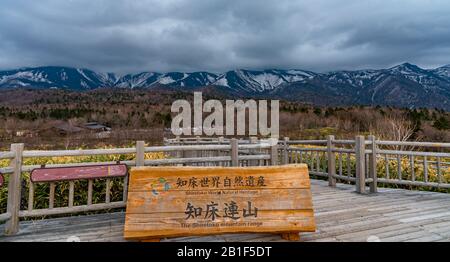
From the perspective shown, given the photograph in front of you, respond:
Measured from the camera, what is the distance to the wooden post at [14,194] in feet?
15.2

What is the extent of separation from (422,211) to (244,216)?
11.4 feet

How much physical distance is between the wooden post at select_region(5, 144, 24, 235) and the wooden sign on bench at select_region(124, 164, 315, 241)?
1.83m

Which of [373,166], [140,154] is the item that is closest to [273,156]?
[140,154]

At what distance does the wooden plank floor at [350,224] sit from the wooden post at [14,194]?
137 mm

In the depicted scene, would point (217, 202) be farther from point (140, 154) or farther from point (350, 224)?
point (350, 224)

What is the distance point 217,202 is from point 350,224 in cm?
214

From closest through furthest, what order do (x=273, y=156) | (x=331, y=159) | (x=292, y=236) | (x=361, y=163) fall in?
(x=292, y=236), (x=273, y=156), (x=361, y=163), (x=331, y=159)

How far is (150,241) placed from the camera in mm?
4211

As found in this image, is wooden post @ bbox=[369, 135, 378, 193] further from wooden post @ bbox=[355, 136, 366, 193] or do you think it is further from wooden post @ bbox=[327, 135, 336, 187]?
wooden post @ bbox=[327, 135, 336, 187]

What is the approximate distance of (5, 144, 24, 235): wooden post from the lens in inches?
183

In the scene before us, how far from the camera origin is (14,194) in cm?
468
